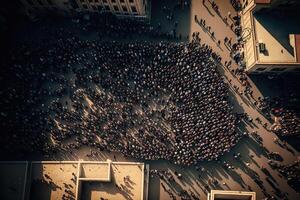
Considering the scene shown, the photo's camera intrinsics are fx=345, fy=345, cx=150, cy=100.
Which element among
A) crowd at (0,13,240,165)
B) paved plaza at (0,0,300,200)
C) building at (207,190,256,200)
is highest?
crowd at (0,13,240,165)

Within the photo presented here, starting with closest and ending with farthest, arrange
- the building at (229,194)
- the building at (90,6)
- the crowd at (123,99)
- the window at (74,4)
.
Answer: the building at (229,194)
the crowd at (123,99)
the building at (90,6)
the window at (74,4)

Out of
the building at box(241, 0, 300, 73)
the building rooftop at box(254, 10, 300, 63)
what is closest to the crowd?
the building at box(241, 0, 300, 73)

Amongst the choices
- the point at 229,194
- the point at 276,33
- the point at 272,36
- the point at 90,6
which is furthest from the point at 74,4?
the point at 229,194

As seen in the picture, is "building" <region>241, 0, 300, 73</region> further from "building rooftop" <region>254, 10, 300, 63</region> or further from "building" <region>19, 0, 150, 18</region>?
"building" <region>19, 0, 150, 18</region>

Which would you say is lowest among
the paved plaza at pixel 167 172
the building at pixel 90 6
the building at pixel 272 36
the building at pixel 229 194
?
the building at pixel 229 194

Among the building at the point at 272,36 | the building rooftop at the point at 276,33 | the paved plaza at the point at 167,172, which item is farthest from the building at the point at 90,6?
the building rooftop at the point at 276,33

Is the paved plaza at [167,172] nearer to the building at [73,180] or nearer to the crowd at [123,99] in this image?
the building at [73,180]

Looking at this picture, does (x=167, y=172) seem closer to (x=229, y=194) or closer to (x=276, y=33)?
(x=229, y=194)
